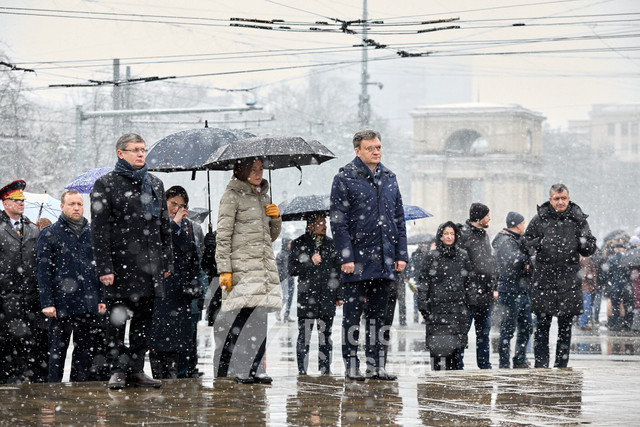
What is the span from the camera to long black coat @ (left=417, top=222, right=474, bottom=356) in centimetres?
1152

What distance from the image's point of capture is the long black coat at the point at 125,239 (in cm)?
802

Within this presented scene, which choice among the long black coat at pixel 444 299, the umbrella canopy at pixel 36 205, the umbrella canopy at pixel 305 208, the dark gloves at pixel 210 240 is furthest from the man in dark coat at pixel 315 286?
the umbrella canopy at pixel 36 205

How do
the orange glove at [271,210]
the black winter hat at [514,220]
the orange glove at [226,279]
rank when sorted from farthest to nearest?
1. the black winter hat at [514,220]
2. the orange glove at [271,210]
3. the orange glove at [226,279]

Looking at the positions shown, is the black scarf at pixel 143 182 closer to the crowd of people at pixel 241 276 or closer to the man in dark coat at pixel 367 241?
the crowd of people at pixel 241 276

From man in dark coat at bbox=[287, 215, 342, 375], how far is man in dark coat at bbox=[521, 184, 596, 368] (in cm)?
220

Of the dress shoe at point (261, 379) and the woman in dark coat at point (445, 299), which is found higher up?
the woman in dark coat at point (445, 299)

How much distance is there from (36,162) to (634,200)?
199 ft

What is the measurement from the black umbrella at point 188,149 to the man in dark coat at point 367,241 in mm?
1946

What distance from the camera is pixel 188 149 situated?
35.0 feet

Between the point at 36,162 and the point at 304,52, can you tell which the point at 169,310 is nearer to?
the point at 304,52

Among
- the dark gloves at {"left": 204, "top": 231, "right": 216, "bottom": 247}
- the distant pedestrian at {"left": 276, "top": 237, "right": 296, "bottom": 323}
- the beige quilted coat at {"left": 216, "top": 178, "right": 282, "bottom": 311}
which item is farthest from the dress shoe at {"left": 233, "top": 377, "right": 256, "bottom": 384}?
the distant pedestrian at {"left": 276, "top": 237, "right": 296, "bottom": 323}

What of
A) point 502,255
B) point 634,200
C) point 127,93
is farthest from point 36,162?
point 634,200

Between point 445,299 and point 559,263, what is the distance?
121 centimetres

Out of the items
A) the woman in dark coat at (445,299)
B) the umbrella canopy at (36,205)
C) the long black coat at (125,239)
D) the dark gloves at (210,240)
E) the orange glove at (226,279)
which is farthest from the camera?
the umbrella canopy at (36,205)
